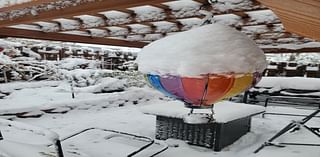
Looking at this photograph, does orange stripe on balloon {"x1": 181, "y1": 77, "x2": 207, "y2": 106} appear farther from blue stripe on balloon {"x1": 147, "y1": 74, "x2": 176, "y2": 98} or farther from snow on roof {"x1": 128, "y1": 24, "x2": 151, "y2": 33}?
snow on roof {"x1": 128, "y1": 24, "x2": 151, "y2": 33}

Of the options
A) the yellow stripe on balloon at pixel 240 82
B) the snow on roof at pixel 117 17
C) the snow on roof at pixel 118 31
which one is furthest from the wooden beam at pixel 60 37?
the yellow stripe on balloon at pixel 240 82

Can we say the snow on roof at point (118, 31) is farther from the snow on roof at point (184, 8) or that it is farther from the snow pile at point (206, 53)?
the snow pile at point (206, 53)

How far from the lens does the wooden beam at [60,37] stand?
2.95 meters

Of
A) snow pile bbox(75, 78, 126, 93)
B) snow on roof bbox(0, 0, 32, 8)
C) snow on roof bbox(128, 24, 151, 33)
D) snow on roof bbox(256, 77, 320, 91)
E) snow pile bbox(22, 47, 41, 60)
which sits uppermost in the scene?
snow on roof bbox(0, 0, 32, 8)

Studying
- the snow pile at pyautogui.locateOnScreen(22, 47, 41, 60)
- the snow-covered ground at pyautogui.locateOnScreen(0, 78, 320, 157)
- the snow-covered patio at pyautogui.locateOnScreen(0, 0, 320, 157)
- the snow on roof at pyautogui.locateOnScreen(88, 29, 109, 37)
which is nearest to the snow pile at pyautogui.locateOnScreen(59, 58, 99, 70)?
the snow-covered patio at pyautogui.locateOnScreen(0, 0, 320, 157)

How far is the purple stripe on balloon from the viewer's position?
104 cm

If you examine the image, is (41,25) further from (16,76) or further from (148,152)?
(16,76)

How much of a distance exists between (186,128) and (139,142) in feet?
1.92

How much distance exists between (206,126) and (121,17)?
1675 millimetres

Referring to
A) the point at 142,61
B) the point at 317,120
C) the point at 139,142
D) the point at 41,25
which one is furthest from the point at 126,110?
the point at 142,61

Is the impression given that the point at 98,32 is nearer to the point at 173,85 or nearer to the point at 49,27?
the point at 49,27

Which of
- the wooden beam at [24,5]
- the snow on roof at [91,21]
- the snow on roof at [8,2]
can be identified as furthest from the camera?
the snow on roof at [91,21]

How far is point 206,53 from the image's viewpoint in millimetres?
929

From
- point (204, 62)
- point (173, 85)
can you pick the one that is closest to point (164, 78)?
point (173, 85)
